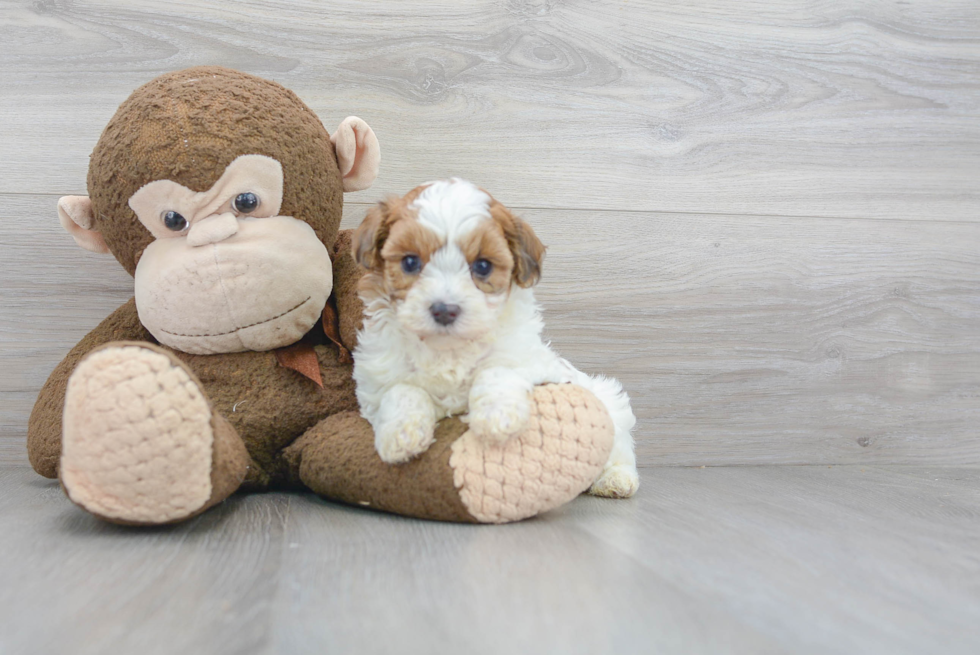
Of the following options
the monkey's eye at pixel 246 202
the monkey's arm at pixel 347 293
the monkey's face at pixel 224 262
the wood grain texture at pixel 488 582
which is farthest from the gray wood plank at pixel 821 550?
the monkey's eye at pixel 246 202

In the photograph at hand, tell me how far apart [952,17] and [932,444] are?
0.97 meters

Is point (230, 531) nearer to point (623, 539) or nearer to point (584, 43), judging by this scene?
point (623, 539)

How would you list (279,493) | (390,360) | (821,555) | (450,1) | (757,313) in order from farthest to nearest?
(757,313) < (450,1) < (279,493) < (390,360) < (821,555)

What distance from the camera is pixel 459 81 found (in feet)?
4.89

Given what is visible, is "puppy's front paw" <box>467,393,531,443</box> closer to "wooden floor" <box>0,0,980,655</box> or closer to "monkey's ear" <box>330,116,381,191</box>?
"wooden floor" <box>0,0,980,655</box>

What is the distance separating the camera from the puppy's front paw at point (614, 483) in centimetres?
124

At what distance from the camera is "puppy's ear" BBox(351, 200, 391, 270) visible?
3.36ft

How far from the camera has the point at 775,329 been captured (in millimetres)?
1619

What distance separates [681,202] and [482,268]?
0.73m

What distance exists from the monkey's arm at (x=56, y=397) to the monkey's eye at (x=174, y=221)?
27 centimetres

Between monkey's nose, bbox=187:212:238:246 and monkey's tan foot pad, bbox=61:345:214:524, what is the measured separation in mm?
256

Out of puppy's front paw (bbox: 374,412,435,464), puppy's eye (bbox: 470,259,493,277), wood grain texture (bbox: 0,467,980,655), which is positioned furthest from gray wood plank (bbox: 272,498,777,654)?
puppy's eye (bbox: 470,259,493,277)

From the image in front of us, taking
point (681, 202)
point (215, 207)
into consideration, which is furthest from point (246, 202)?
point (681, 202)

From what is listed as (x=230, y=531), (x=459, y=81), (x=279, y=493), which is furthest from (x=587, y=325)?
(x=230, y=531)
